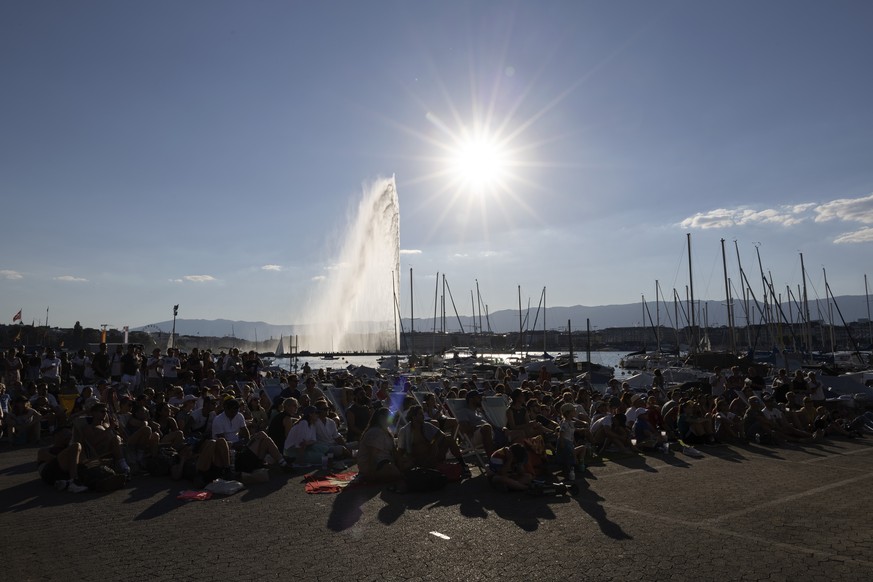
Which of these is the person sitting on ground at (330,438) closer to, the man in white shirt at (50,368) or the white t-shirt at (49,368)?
the man in white shirt at (50,368)

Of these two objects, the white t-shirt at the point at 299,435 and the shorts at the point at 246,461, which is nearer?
the shorts at the point at 246,461

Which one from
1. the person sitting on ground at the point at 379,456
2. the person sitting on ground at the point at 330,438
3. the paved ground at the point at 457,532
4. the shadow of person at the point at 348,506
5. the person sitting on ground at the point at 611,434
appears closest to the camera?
the paved ground at the point at 457,532

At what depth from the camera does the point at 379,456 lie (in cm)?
1062

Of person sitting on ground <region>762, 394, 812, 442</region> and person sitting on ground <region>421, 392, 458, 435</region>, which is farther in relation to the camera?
person sitting on ground <region>762, 394, 812, 442</region>

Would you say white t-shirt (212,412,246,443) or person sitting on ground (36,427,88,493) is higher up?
white t-shirt (212,412,246,443)

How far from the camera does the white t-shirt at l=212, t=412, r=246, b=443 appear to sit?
11930 mm

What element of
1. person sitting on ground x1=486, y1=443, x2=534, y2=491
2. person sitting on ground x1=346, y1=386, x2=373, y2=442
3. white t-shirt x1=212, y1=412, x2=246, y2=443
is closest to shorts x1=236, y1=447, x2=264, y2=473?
white t-shirt x1=212, y1=412, x2=246, y2=443

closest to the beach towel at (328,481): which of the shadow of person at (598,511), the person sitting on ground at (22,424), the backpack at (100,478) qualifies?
the backpack at (100,478)

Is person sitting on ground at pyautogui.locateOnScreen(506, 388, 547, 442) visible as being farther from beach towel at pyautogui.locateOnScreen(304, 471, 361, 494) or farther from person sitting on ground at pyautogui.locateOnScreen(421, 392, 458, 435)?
beach towel at pyautogui.locateOnScreen(304, 471, 361, 494)

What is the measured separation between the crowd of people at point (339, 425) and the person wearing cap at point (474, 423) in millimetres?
30

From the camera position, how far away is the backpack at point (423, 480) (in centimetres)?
973

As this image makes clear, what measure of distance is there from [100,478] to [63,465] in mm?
838

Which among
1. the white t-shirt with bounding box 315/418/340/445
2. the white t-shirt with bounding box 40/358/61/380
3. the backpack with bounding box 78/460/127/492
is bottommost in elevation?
the backpack with bounding box 78/460/127/492

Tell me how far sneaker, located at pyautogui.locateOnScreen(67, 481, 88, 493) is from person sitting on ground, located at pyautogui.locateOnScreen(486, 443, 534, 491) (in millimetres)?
6433
